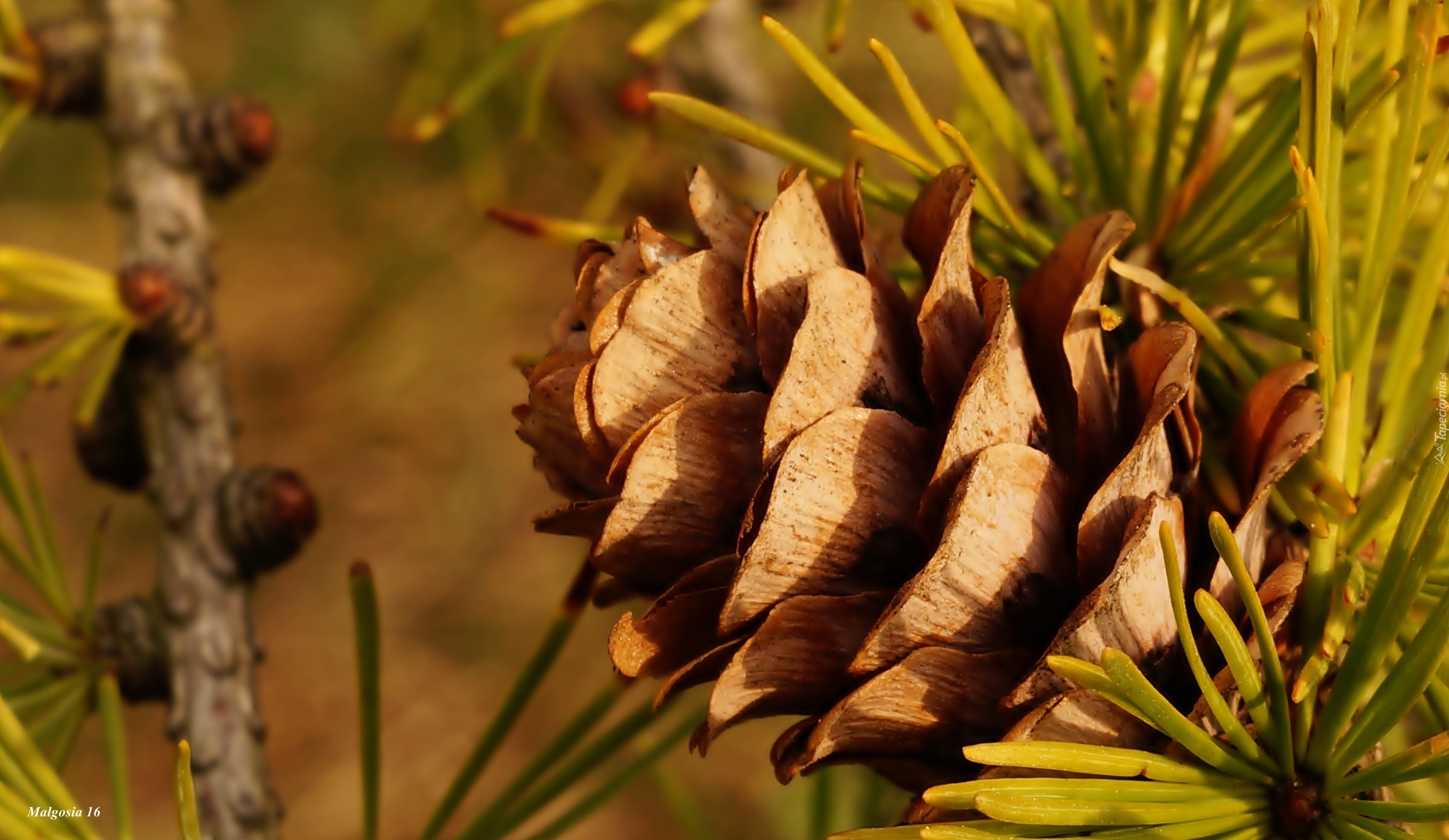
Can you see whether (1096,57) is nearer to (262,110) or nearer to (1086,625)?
(1086,625)

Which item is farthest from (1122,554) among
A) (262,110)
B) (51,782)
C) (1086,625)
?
(262,110)

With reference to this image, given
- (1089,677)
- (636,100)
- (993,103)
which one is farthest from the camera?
(636,100)

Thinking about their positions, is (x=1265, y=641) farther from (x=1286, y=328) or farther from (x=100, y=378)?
(x=100, y=378)

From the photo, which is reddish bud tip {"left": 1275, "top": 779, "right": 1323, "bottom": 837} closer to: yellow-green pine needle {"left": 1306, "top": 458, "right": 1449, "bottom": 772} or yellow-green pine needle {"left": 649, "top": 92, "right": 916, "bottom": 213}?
yellow-green pine needle {"left": 1306, "top": 458, "right": 1449, "bottom": 772}

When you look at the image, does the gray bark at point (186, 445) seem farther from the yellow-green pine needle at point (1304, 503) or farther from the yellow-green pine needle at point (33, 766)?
the yellow-green pine needle at point (1304, 503)

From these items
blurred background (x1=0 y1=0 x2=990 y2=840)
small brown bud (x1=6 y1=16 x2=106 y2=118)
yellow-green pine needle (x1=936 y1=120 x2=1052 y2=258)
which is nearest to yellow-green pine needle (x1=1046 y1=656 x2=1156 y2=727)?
yellow-green pine needle (x1=936 y1=120 x2=1052 y2=258)

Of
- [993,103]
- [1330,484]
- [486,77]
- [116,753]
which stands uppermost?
[486,77]

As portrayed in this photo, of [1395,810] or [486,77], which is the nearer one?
[1395,810]

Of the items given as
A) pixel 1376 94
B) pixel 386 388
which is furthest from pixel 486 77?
pixel 386 388

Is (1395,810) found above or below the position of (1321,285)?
below
